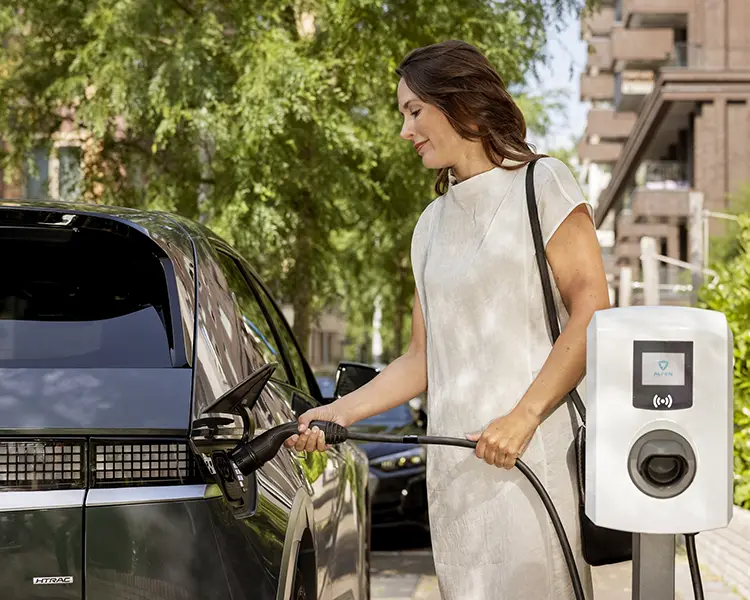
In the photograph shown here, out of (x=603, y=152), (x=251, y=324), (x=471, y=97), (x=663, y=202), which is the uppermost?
(x=603, y=152)

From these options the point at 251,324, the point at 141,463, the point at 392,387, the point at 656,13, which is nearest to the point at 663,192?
the point at 656,13

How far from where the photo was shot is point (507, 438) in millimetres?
2959

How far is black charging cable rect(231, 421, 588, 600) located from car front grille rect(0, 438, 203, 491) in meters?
0.10

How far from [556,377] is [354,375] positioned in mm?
1737

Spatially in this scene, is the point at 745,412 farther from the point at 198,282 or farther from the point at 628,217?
the point at 628,217

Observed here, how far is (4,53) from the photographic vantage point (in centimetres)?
1466

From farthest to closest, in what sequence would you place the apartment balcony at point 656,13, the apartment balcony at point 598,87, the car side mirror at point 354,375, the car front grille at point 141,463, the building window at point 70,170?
the apartment balcony at point 598,87 < the apartment balcony at point 656,13 < the building window at point 70,170 < the car side mirror at point 354,375 < the car front grille at point 141,463

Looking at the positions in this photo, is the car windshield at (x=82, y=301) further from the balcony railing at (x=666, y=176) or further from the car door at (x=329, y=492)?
the balcony railing at (x=666, y=176)

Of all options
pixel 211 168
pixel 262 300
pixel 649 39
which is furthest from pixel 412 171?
pixel 649 39

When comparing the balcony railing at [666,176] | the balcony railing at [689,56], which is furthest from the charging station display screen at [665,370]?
the balcony railing at [666,176]

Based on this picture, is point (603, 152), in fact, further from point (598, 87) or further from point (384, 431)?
point (384, 431)

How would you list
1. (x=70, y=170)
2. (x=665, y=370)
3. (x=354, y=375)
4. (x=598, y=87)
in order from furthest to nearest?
(x=598, y=87)
(x=70, y=170)
(x=354, y=375)
(x=665, y=370)

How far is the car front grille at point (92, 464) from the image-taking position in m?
2.80

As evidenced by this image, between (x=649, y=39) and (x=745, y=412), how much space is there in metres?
51.2
